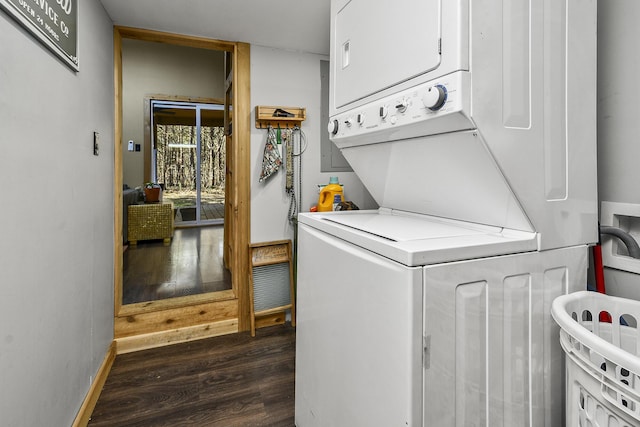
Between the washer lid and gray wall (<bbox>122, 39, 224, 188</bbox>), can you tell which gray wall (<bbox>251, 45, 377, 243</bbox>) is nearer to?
the washer lid

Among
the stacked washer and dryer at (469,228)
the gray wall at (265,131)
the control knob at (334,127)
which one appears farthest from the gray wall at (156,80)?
the stacked washer and dryer at (469,228)

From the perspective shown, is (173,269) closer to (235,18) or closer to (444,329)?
(235,18)

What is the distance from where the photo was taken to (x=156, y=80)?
5.83 m

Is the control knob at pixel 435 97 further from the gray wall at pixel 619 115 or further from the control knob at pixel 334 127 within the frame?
the gray wall at pixel 619 115

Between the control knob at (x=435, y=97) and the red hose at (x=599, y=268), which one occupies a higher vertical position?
the control knob at (x=435, y=97)

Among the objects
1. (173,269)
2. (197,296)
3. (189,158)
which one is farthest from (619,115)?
(189,158)

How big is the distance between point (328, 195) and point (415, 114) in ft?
5.75

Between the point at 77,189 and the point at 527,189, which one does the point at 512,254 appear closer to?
the point at 527,189

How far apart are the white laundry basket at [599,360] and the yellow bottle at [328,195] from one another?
6.06 feet

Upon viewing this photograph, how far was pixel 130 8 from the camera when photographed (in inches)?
83.4

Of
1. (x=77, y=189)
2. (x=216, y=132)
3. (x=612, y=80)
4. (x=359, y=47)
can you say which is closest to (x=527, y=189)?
(x=612, y=80)

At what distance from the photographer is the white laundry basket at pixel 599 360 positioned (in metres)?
0.68

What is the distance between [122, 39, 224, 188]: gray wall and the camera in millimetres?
5688

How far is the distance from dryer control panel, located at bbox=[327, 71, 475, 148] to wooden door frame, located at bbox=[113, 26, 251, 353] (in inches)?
58.3
